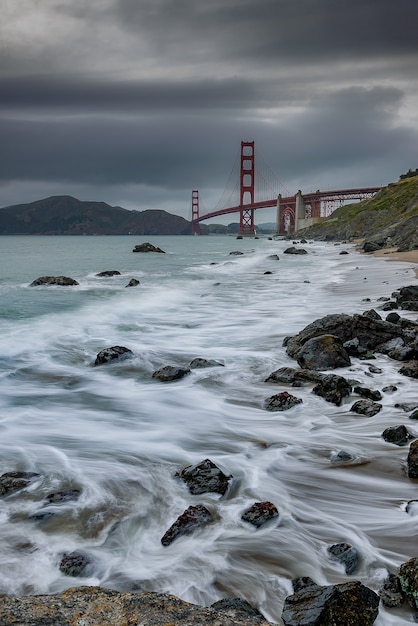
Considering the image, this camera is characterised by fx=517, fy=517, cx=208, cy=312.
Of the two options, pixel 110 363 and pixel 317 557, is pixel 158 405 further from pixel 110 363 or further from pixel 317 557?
pixel 317 557

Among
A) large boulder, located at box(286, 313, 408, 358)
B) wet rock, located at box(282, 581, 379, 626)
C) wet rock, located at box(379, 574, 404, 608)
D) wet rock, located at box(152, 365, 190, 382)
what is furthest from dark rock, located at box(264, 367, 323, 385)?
wet rock, located at box(282, 581, 379, 626)

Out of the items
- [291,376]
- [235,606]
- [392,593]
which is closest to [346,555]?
[392,593]

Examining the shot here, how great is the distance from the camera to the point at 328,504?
11.6 feet

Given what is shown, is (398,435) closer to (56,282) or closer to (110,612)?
(110,612)

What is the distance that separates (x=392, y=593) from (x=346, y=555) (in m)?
0.46

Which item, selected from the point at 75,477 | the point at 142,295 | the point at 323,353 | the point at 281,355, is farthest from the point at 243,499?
the point at 142,295

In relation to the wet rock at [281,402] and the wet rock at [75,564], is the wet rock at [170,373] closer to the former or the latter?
the wet rock at [281,402]

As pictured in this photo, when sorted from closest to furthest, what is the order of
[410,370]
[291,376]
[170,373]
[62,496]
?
[62,496] < [410,370] < [291,376] < [170,373]

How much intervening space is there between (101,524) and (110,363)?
4212 mm

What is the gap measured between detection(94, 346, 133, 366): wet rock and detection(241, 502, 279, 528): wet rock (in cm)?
440

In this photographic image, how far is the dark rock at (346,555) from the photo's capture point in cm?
284

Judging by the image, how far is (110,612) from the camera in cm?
170

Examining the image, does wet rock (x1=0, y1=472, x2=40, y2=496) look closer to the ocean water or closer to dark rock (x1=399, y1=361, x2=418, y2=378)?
the ocean water

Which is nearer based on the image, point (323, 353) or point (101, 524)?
point (101, 524)
